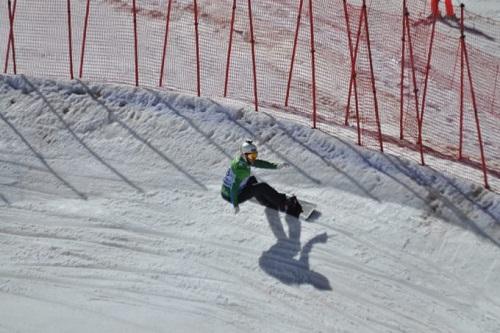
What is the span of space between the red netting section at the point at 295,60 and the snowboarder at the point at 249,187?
2.36 m

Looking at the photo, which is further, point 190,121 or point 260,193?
point 190,121

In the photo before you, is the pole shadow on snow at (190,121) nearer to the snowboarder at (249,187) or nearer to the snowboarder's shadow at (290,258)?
the snowboarder at (249,187)

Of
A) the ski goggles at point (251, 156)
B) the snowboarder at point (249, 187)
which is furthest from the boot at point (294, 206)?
the ski goggles at point (251, 156)

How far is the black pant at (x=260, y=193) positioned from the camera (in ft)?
37.0

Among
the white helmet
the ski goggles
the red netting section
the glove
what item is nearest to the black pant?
the ski goggles

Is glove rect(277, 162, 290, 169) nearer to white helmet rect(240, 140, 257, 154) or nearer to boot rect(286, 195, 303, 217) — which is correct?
boot rect(286, 195, 303, 217)

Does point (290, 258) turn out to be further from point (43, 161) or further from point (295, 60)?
point (295, 60)

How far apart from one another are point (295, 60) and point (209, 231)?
773cm

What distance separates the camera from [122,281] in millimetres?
10281

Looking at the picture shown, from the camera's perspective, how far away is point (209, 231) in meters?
11.2

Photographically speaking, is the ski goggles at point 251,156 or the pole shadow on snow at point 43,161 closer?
the ski goggles at point 251,156

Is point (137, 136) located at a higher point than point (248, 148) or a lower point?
lower

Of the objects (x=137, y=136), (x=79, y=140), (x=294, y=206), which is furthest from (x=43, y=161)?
(x=294, y=206)

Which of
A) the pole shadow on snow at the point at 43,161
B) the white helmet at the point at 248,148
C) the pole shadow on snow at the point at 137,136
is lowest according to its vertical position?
the pole shadow on snow at the point at 43,161
